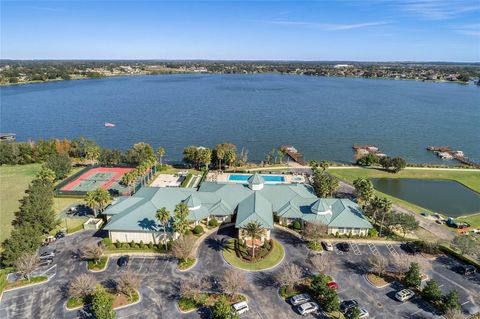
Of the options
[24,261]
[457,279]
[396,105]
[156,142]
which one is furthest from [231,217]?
[396,105]

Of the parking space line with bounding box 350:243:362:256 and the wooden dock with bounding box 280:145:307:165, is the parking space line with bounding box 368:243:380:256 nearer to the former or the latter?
the parking space line with bounding box 350:243:362:256

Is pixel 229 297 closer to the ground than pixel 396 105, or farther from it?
closer to the ground

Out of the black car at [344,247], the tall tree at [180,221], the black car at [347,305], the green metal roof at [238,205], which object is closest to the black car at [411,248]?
the green metal roof at [238,205]

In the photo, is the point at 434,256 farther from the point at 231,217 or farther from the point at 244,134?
the point at 244,134

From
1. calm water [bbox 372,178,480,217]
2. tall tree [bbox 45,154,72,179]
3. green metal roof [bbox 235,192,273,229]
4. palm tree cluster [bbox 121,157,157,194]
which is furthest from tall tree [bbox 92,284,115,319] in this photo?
calm water [bbox 372,178,480,217]

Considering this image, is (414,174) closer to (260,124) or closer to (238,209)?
(238,209)
